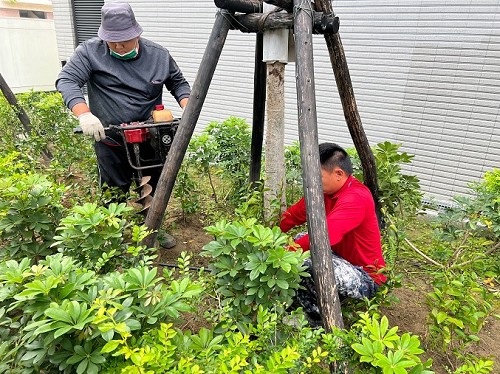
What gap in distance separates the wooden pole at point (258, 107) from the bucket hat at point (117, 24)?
3.17ft

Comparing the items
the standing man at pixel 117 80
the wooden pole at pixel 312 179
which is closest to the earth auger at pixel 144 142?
the standing man at pixel 117 80

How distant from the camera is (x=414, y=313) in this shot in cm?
302

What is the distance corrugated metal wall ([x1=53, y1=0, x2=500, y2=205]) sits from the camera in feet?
13.8

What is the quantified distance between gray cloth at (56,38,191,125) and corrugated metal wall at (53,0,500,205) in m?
2.50

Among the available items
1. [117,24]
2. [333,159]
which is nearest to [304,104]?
[333,159]

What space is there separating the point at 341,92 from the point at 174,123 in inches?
50.4

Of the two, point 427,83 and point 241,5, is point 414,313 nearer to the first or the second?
point 241,5

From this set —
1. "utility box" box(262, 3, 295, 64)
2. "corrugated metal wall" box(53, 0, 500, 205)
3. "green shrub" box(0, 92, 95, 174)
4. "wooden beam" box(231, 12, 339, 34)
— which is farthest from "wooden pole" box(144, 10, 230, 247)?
"corrugated metal wall" box(53, 0, 500, 205)

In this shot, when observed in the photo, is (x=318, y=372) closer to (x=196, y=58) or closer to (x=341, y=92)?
(x=341, y=92)

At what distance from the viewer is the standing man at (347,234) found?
2.28 metres

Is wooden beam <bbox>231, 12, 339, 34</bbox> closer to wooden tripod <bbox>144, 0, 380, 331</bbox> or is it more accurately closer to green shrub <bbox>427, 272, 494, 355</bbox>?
wooden tripod <bbox>144, 0, 380, 331</bbox>

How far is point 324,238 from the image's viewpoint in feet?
6.57

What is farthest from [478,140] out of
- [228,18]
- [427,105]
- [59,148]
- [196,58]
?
[59,148]

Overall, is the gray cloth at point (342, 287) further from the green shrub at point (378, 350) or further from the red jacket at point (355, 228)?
the green shrub at point (378, 350)
